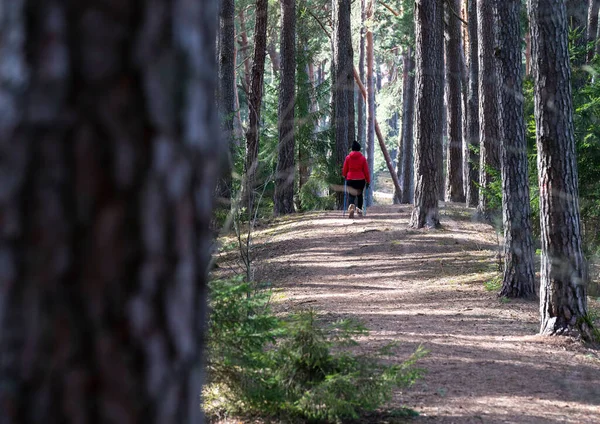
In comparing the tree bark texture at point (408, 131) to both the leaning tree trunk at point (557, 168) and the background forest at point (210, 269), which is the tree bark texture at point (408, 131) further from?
the leaning tree trunk at point (557, 168)

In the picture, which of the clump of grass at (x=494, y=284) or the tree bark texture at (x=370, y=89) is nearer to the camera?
the clump of grass at (x=494, y=284)

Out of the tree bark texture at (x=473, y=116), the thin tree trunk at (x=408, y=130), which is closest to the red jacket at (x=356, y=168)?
the tree bark texture at (x=473, y=116)

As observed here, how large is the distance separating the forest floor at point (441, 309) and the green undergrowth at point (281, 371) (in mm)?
721

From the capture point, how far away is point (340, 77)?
22.5 meters

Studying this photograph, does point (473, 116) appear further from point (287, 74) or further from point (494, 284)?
point (494, 284)

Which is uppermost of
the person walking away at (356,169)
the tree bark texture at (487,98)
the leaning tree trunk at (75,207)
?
the tree bark texture at (487,98)

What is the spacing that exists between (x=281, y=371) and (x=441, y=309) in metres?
5.76

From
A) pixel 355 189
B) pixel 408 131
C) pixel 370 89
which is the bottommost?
pixel 355 189

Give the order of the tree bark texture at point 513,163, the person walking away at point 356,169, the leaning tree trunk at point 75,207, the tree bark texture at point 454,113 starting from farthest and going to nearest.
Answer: the tree bark texture at point 454,113, the person walking away at point 356,169, the tree bark texture at point 513,163, the leaning tree trunk at point 75,207

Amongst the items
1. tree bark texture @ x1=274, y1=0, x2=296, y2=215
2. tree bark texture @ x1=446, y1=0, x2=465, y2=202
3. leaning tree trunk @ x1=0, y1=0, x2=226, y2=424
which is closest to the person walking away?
tree bark texture @ x1=274, y1=0, x2=296, y2=215

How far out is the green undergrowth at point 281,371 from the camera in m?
4.85

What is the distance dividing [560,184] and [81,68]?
752 centimetres

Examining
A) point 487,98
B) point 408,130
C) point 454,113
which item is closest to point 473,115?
point 454,113

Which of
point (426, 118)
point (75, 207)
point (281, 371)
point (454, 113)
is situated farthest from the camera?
point (454, 113)
